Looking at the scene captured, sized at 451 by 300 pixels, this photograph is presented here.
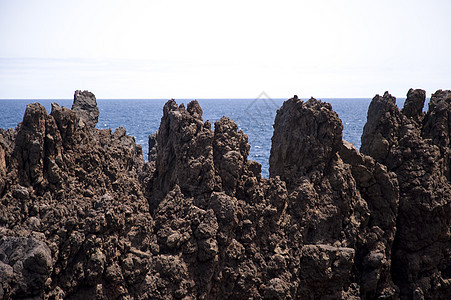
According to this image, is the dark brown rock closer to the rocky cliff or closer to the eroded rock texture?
the rocky cliff

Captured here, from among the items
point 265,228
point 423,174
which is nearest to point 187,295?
point 265,228

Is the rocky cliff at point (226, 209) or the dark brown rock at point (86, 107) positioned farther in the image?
the dark brown rock at point (86, 107)

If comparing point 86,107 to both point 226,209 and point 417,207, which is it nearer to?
point 226,209

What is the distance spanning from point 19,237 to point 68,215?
3.84ft

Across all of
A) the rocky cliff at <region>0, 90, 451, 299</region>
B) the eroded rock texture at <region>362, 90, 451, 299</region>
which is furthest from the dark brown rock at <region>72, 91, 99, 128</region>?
the eroded rock texture at <region>362, 90, 451, 299</region>

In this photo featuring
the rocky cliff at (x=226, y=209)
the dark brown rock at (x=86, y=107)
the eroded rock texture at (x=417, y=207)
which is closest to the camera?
the rocky cliff at (x=226, y=209)

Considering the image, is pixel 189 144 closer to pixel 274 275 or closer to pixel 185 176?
pixel 185 176

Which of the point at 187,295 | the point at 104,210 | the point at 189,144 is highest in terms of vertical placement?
the point at 189,144

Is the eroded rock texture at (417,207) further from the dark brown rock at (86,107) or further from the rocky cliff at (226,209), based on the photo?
the dark brown rock at (86,107)

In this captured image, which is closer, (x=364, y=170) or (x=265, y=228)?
(x=265, y=228)

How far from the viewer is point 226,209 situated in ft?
33.7

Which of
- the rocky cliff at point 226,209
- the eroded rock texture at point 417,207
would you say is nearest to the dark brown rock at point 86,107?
the rocky cliff at point 226,209

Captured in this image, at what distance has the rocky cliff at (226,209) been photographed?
8641 millimetres

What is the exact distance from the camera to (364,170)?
12727mm
